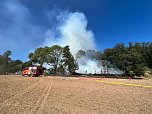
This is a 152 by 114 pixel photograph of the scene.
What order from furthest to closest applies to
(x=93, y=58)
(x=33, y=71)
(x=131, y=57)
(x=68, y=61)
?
(x=93, y=58) < (x=68, y=61) < (x=131, y=57) < (x=33, y=71)

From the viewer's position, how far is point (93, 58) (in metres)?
111

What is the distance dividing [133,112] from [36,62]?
302 feet

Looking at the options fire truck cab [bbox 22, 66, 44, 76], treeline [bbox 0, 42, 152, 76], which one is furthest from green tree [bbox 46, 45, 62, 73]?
fire truck cab [bbox 22, 66, 44, 76]

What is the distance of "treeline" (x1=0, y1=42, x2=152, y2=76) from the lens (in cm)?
6800

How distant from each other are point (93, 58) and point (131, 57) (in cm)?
4440

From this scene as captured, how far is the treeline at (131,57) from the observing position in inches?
2633

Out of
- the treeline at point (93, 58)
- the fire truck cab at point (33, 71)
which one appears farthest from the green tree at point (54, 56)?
the fire truck cab at point (33, 71)

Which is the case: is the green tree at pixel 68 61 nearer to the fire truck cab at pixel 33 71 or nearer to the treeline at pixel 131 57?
the treeline at pixel 131 57

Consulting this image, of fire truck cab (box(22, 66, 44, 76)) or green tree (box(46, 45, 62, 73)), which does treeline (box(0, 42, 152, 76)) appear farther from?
fire truck cab (box(22, 66, 44, 76))

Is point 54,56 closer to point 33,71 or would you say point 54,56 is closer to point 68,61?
point 68,61

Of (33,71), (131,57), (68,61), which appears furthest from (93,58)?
(33,71)

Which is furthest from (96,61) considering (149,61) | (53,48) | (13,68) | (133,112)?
(133,112)

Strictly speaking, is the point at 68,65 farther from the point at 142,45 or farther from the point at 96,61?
the point at 142,45

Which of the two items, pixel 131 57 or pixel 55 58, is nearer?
pixel 131 57
